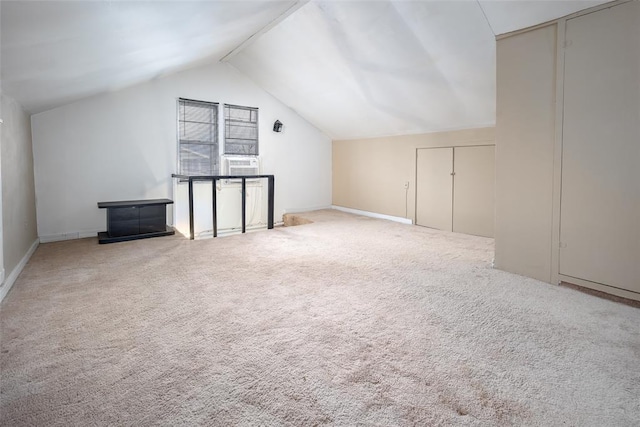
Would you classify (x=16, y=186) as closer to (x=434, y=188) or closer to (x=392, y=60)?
(x=392, y=60)

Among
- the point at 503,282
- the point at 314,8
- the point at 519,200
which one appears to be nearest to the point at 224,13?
the point at 314,8

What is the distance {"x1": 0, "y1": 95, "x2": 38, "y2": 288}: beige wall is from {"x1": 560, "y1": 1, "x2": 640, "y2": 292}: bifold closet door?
4.69 meters

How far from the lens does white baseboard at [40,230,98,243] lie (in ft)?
15.3

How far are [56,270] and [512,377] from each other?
3.93m

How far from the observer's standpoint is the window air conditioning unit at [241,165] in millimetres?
6125

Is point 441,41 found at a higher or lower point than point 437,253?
higher

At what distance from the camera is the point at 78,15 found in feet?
6.50

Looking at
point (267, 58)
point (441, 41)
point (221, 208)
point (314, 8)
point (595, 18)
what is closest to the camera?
point (595, 18)

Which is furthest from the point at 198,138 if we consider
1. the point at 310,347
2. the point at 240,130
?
the point at 310,347

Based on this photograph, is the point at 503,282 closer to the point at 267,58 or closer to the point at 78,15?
the point at 78,15

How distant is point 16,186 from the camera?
3402 mm

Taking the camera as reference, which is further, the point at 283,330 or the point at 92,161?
the point at 92,161

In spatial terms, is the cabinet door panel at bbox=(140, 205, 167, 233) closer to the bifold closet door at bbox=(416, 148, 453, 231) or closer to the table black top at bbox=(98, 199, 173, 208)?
the table black top at bbox=(98, 199, 173, 208)

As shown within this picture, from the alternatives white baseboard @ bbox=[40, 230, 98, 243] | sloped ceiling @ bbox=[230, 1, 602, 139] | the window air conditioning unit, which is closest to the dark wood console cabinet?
white baseboard @ bbox=[40, 230, 98, 243]
